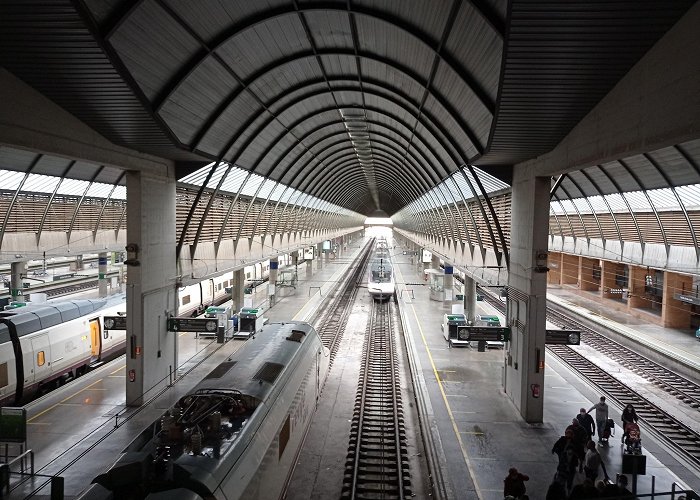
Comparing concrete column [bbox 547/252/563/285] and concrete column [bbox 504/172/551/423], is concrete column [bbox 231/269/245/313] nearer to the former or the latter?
concrete column [bbox 504/172/551/423]

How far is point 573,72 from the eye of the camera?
9.34 metres

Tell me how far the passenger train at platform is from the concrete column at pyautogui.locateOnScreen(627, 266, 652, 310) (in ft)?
106

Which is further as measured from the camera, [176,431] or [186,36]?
[186,36]

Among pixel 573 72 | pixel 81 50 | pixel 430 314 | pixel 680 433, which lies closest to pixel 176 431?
pixel 81 50

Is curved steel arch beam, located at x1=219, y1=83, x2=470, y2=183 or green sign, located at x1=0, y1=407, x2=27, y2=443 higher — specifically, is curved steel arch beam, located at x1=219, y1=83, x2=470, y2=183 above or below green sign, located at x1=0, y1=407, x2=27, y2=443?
above

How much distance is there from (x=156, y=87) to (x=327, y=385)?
12163 mm

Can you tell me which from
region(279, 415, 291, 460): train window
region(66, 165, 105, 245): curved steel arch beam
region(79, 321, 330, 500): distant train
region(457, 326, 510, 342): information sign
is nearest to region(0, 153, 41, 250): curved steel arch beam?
region(66, 165, 105, 245): curved steel arch beam

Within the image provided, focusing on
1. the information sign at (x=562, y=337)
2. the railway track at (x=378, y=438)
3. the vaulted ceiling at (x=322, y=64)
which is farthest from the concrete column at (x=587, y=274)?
the information sign at (x=562, y=337)

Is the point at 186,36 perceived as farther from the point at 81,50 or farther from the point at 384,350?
the point at 384,350

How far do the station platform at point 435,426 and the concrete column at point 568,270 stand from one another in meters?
20.9

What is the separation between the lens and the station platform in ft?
37.3

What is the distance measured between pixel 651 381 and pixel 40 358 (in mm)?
23909

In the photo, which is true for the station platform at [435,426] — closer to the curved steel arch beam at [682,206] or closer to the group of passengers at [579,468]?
the group of passengers at [579,468]

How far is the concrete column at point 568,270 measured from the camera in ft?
146
